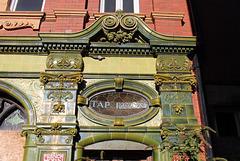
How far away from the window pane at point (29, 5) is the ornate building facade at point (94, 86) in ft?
2.48

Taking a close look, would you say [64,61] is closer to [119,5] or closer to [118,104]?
[118,104]

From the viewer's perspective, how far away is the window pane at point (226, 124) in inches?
299

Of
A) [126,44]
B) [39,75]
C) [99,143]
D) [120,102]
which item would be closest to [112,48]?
[126,44]

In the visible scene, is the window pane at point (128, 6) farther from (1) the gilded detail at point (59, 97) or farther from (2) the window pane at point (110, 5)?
(1) the gilded detail at point (59, 97)

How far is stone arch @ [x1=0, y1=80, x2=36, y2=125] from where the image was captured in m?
7.00

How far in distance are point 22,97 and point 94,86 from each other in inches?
81.6

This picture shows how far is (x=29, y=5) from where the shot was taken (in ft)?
31.0

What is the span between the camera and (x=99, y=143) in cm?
684

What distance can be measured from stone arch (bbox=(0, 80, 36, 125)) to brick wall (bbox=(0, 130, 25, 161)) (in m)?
0.83

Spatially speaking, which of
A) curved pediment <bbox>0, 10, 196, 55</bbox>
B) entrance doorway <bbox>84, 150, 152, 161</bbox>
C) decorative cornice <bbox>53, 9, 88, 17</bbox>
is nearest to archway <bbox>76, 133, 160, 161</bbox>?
entrance doorway <bbox>84, 150, 152, 161</bbox>

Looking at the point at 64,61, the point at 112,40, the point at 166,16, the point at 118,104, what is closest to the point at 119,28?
the point at 112,40

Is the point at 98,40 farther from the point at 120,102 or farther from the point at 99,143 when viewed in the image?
the point at 99,143

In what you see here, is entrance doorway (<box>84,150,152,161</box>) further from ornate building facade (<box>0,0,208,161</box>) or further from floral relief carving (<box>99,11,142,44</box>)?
floral relief carving (<box>99,11,142,44</box>)

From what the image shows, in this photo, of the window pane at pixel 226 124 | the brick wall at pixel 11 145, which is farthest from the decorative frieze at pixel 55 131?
the window pane at pixel 226 124
